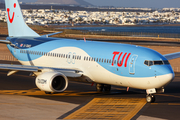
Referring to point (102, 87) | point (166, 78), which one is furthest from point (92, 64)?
point (166, 78)

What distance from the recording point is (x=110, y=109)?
28.2m

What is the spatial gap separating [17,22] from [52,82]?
15.2m

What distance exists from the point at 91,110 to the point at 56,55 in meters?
10.7

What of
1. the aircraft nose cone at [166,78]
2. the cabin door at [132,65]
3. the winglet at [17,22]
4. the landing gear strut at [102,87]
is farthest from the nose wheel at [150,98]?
the winglet at [17,22]

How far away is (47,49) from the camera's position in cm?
3794

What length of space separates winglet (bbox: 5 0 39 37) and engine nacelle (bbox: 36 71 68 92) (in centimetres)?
1236

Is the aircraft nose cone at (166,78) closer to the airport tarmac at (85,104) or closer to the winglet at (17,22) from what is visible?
the airport tarmac at (85,104)

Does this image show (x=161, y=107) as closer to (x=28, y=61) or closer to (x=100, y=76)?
(x=100, y=76)

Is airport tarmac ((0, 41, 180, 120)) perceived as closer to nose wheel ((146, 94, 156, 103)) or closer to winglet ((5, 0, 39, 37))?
nose wheel ((146, 94, 156, 103))

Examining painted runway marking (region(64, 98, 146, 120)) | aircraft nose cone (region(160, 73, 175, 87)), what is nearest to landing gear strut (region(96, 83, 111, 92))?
painted runway marking (region(64, 98, 146, 120))

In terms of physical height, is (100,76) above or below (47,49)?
below

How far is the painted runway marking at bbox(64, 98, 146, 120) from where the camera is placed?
25.9 meters

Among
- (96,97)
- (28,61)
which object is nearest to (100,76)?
(96,97)

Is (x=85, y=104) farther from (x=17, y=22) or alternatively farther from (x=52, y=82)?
(x=17, y=22)
